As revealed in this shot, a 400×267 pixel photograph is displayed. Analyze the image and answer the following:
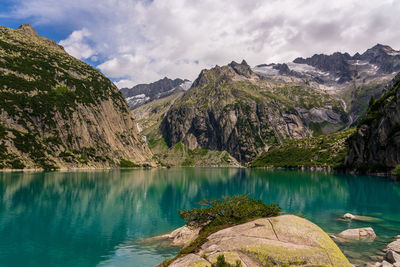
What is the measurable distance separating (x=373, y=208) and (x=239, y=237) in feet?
186

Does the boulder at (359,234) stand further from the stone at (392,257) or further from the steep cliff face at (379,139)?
the steep cliff face at (379,139)

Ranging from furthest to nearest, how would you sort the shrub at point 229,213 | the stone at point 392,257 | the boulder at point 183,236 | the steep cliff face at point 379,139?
1. the steep cliff face at point 379,139
2. the boulder at point 183,236
3. the stone at point 392,257
4. the shrub at point 229,213

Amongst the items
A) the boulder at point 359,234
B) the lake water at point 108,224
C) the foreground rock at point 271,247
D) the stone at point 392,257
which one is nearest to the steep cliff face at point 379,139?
the lake water at point 108,224

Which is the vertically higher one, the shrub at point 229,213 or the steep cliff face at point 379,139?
the steep cliff face at point 379,139

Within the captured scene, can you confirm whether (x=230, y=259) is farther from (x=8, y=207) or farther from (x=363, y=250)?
(x=8, y=207)

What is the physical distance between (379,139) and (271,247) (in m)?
166

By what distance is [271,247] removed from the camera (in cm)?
1504

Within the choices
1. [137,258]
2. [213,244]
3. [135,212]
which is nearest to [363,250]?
[213,244]

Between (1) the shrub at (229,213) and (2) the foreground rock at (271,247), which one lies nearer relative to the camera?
(2) the foreground rock at (271,247)

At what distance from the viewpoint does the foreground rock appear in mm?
14352

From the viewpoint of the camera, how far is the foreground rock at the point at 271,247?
565 inches

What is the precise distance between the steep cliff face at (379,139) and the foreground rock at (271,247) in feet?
478

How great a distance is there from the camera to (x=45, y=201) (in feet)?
215

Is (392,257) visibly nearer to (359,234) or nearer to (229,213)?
(359,234)
